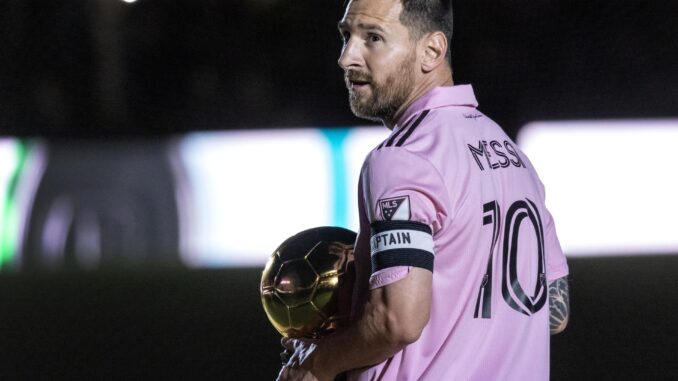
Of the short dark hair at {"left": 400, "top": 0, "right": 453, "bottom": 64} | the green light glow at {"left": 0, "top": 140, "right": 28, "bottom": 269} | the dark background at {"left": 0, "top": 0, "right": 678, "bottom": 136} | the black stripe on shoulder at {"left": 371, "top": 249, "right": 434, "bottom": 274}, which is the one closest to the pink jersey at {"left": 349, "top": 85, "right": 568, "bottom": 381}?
the black stripe on shoulder at {"left": 371, "top": 249, "right": 434, "bottom": 274}

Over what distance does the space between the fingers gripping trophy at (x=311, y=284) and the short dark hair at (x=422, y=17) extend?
0.36m

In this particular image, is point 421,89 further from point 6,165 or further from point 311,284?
point 6,165

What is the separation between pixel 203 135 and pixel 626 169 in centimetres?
182

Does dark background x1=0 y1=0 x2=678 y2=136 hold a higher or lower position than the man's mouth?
higher

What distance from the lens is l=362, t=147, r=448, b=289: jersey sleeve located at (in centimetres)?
120

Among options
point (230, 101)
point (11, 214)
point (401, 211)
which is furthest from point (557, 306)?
point (11, 214)

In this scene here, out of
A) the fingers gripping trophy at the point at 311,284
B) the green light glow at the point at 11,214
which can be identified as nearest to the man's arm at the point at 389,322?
the fingers gripping trophy at the point at 311,284

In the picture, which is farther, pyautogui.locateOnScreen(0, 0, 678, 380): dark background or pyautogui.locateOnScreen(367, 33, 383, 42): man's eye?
pyautogui.locateOnScreen(0, 0, 678, 380): dark background

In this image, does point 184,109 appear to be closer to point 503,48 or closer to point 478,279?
point 503,48

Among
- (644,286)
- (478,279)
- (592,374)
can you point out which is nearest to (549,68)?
(644,286)

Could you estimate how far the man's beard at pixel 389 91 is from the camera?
1.42 meters

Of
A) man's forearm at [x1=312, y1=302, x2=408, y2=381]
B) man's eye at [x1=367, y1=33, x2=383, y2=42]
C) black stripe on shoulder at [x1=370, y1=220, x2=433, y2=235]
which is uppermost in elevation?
man's eye at [x1=367, y1=33, x2=383, y2=42]

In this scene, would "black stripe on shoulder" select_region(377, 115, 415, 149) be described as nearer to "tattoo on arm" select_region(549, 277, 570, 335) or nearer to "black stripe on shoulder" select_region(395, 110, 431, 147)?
"black stripe on shoulder" select_region(395, 110, 431, 147)

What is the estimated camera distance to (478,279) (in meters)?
1.27
